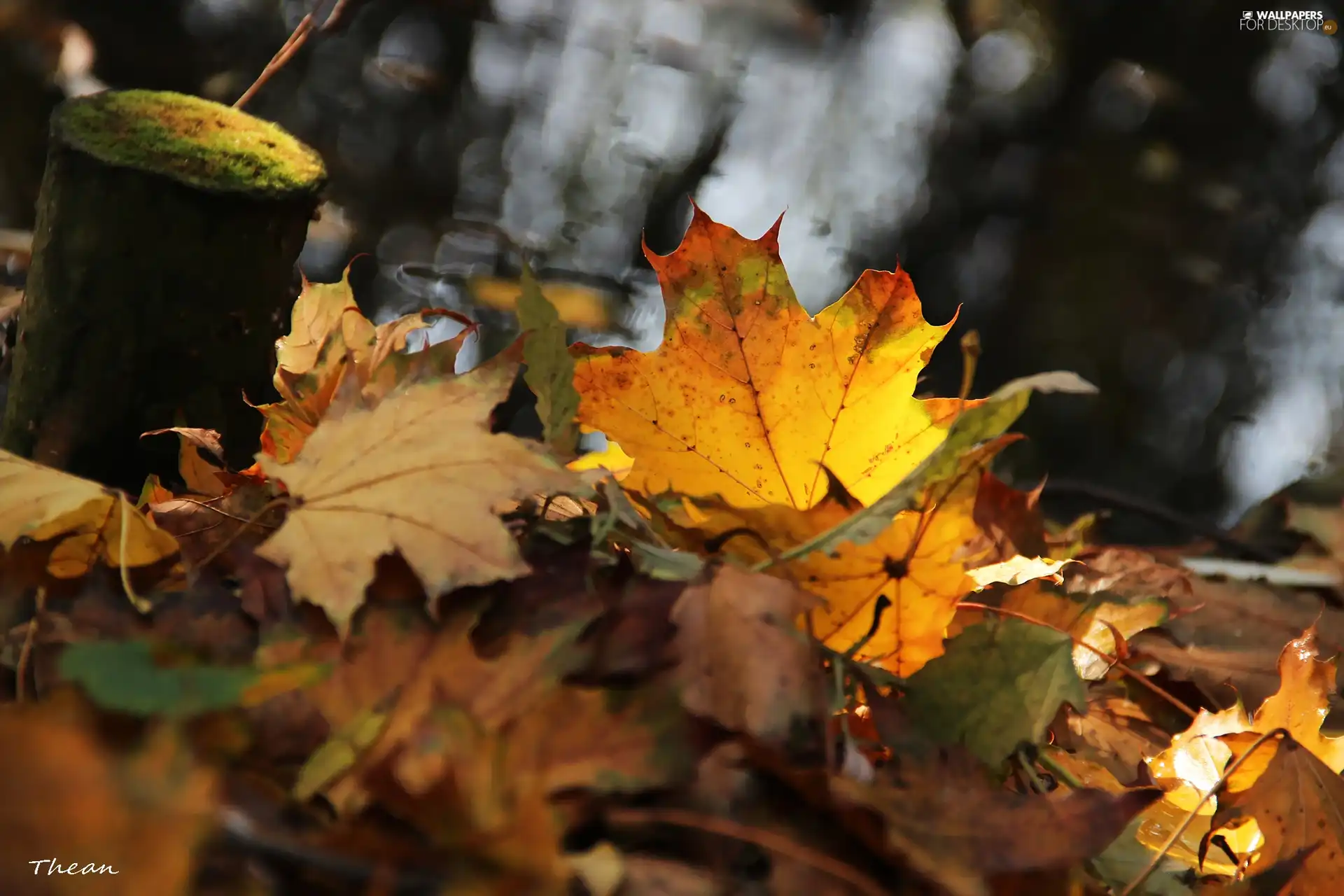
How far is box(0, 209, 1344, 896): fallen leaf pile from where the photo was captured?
0.26m

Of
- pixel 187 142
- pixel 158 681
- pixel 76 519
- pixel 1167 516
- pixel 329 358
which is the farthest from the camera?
pixel 1167 516

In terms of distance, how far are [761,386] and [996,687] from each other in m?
0.18

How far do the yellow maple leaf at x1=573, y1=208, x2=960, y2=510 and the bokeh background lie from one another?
58.4 inches

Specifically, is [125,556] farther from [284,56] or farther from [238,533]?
[284,56]

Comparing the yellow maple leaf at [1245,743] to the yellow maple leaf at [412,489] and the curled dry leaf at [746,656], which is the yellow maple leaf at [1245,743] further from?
the yellow maple leaf at [412,489]

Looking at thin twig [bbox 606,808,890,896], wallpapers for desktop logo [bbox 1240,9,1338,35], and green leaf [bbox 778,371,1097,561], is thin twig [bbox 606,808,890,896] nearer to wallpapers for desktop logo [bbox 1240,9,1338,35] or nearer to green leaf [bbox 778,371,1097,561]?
green leaf [bbox 778,371,1097,561]

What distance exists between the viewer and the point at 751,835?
0.96 ft

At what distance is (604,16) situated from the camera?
2.04 m

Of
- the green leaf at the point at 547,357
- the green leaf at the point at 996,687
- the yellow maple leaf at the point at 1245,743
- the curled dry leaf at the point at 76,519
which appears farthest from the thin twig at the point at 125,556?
the yellow maple leaf at the point at 1245,743

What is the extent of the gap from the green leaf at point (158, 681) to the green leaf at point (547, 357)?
15cm

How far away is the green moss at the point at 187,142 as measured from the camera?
608 millimetres

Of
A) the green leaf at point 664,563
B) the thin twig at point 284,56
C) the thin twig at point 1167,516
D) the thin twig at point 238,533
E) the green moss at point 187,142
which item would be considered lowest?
the thin twig at point 1167,516

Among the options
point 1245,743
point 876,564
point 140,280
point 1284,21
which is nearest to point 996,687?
point 876,564

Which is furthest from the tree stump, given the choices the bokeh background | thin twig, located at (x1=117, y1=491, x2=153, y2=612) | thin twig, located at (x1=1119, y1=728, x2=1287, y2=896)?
the bokeh background
